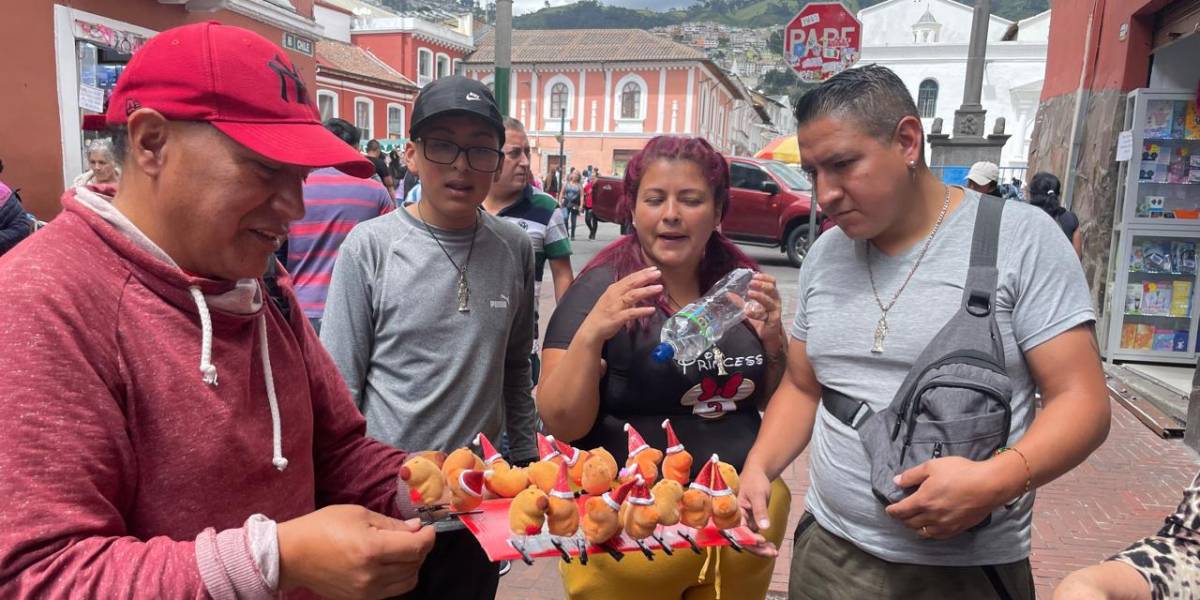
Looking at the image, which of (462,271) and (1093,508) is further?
(1093,508)

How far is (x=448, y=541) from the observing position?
2230 millimetres

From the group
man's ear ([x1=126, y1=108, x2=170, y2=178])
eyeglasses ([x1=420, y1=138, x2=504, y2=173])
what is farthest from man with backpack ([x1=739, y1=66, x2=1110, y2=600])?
man's ear ([x1=126, y1=108, x2=170, y2=178])

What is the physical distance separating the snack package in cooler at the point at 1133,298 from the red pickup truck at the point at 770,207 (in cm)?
675

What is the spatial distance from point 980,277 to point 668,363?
86 cm

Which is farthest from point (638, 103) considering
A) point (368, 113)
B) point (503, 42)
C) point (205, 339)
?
point (205, 339)

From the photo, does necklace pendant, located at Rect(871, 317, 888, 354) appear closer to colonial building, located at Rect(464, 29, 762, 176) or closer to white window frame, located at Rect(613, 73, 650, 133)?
colonial building, located at Rect(464, 29, 762, 176)

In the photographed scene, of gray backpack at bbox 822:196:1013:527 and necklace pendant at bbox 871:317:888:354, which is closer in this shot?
gray backpack at bbox 822:196:1013:527

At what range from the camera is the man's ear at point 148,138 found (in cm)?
115

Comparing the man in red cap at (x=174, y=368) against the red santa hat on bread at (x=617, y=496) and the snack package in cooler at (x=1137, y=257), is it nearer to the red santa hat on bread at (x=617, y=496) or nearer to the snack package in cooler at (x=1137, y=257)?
the red santa hat on bread at (x=617, y=496)

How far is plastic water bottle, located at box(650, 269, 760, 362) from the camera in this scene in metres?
2.21

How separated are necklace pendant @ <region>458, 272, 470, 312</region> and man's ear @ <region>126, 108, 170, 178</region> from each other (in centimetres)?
123

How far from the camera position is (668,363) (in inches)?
86.2

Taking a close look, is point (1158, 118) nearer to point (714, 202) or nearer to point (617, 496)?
point (714, 202)

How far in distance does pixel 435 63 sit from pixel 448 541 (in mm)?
41693
